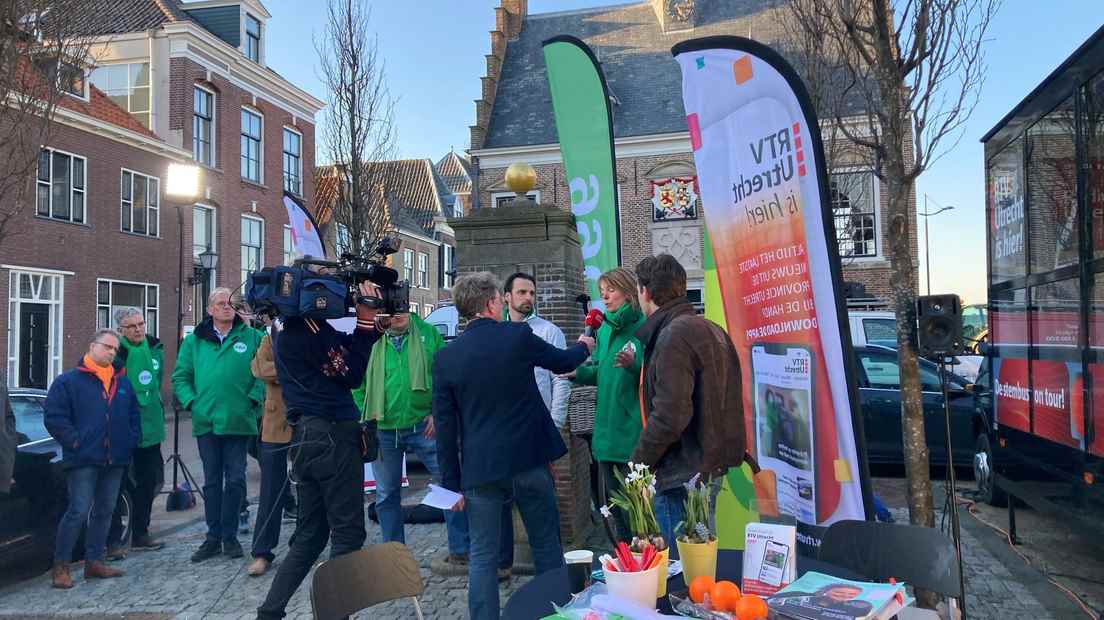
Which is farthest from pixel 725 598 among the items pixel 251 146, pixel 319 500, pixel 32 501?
pixel 251 146

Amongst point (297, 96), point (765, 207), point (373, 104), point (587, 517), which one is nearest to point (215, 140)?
point (297, 96)

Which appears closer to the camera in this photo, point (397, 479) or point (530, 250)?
point (397, 479)

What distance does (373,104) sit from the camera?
18.1 metres

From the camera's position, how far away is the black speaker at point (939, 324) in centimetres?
405

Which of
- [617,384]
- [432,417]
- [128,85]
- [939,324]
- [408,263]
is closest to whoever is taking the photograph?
[939,324]

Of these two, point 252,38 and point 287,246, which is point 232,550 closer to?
point 287,246

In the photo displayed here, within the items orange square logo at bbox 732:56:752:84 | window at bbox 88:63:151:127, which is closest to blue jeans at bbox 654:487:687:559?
orange square logo at bbox 732:56:752:84

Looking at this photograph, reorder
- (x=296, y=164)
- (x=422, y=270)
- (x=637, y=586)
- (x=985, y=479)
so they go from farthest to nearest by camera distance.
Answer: (x=422, y=270) → (x=296, y=164) → (x=985, y=479) → (x=637, y=586)

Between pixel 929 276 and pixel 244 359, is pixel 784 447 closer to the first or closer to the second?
pixel 244 359

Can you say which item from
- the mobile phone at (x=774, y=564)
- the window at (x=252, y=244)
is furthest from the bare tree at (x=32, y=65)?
the window at (x=252, y=244)

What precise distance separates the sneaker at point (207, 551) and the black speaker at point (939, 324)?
512 cm

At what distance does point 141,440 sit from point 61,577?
1090 millimetres

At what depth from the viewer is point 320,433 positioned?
3.98 meters

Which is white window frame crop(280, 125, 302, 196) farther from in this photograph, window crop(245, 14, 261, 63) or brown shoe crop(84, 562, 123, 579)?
brown shoe crop(84, 562, 123, 579)
